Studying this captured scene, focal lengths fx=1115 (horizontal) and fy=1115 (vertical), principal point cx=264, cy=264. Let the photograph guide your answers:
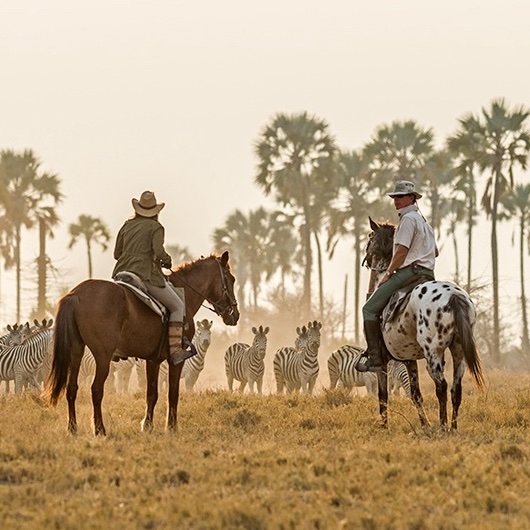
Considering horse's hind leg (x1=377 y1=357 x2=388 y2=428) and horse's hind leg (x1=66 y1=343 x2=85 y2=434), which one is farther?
horse's hind leg (x1=377 y1=357 x2=388 y2=428)

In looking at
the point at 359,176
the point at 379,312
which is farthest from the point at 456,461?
the point at 359,176

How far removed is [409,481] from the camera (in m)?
9.78

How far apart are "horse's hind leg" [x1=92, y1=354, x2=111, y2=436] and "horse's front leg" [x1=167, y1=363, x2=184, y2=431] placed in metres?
1.11

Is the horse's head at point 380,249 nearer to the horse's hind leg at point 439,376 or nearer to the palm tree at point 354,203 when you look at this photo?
the horse's hind leg at point 439,376

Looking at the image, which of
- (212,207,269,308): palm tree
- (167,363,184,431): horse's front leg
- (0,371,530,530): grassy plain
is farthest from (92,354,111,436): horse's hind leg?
(212,207,269,308): palm tree

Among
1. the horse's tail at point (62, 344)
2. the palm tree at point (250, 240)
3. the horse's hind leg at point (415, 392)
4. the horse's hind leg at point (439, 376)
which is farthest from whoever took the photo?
the palm tree at point (250, 240)

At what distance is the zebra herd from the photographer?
914 inches

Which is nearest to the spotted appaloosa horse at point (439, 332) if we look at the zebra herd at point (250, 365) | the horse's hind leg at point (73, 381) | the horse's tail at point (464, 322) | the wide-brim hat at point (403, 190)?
the horse's tail at point (464, 322)

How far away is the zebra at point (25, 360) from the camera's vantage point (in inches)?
906

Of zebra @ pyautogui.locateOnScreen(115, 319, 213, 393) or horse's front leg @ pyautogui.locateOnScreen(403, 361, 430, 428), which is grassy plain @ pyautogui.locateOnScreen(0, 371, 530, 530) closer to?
horse's front leg @ pyautogui.locateOnScreen(403, 361, 430, 428)

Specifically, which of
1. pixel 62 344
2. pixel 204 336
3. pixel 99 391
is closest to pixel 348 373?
pixel 204 336

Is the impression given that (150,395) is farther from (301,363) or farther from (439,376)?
(301,363)

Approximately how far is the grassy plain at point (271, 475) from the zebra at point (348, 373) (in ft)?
29.0

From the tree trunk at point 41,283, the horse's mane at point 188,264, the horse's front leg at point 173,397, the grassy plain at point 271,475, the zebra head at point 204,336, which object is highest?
the tree trunk at point 41,283
